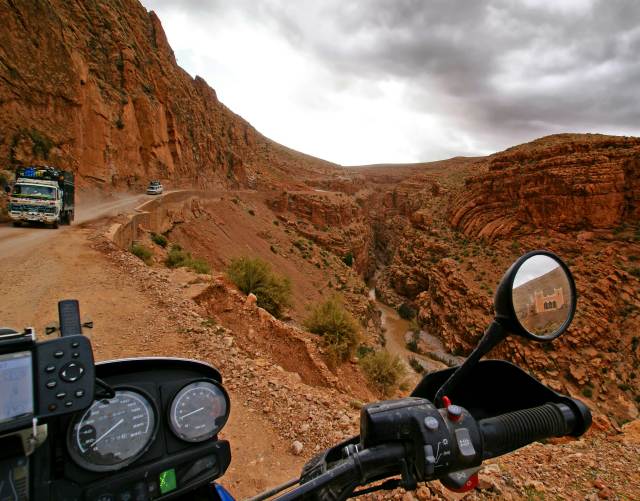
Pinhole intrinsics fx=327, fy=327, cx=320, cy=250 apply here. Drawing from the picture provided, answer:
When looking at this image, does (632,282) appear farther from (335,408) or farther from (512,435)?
(512,435)

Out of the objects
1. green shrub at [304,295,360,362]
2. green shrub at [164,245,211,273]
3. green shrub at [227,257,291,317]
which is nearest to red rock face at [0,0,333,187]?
green shrub at [164,245,211,273]

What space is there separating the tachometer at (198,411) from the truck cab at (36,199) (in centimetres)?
1372

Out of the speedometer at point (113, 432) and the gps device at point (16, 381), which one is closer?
the gps device at point (16, 381)

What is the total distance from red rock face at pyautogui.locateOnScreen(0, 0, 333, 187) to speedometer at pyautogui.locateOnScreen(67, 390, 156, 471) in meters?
20.9

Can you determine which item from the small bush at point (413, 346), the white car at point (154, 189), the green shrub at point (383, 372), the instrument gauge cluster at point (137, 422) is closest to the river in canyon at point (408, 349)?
the small bush at point (413, 346)

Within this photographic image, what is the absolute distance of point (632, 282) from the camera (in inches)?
898

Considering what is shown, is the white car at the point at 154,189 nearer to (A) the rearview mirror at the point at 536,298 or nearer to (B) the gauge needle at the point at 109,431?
(B) the gauge needle at the point at 109,431

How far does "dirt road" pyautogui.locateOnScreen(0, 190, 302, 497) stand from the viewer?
4277 mm

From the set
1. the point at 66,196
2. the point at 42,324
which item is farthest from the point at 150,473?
the point at 66,196

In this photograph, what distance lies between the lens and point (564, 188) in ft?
98.5

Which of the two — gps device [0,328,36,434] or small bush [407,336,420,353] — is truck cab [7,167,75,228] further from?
small bush [407,336,420,353]

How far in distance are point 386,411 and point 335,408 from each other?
461cm

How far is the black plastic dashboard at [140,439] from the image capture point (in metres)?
1.38

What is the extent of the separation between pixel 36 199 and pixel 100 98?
15086 mm
